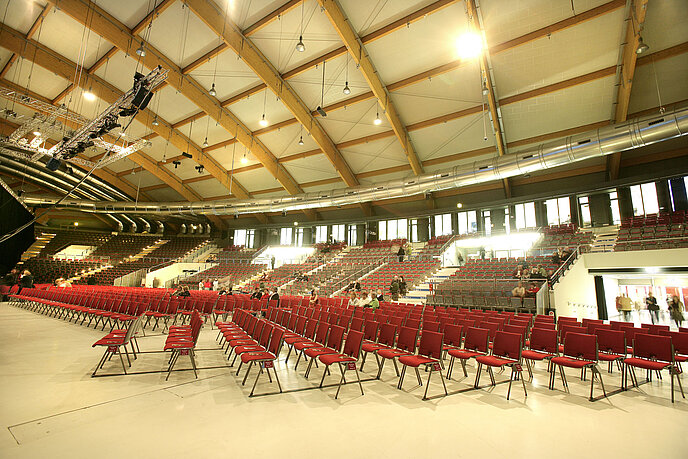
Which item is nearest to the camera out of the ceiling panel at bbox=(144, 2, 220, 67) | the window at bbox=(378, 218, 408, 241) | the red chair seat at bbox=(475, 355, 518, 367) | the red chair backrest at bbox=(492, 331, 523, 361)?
the red chair seat at bbox=(475, 355, 518, 367)

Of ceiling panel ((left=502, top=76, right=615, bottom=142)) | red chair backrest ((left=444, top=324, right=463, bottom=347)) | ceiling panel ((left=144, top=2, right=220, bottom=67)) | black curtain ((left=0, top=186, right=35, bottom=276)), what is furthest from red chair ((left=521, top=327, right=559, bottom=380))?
black curtain ((left=0, top=186, right=35, bottom=276))

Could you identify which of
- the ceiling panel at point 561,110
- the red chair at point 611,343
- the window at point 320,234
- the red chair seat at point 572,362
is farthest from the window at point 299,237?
the red chair seat at point 572,362

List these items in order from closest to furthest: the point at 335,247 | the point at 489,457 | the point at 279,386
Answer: the point at 489,457 → the point at 279,386 → the point at 335,247

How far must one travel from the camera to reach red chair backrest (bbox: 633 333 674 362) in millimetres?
4922

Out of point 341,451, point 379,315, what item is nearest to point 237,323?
point 379,315

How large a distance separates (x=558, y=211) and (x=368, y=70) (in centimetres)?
1364

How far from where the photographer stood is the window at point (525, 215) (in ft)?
63.6

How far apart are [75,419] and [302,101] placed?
16.0m

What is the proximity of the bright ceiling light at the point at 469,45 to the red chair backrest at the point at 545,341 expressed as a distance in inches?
424

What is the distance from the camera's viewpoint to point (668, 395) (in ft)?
15.3

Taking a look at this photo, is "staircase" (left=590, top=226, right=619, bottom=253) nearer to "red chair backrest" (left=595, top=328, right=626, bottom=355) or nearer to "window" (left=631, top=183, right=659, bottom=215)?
"window" (left=631, top=183, right=659, bottom=215)

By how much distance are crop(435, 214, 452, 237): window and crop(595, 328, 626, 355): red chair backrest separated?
16909 mm

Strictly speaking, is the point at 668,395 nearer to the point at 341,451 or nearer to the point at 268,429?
the point at 341,451

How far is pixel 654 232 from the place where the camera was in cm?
1296
